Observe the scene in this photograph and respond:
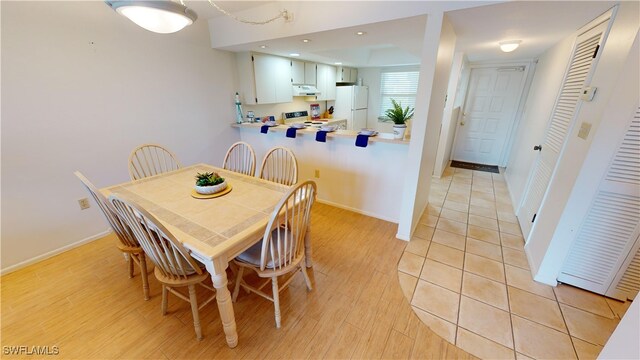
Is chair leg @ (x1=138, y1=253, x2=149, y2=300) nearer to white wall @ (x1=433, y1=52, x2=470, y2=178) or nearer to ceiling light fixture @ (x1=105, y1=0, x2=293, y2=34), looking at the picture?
ceiling light fixture @ (x1=105, y1=0, x2=293, y2=34)

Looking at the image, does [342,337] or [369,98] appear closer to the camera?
[342,337]

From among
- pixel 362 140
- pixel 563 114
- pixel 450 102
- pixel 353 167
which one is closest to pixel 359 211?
pixel 353 167

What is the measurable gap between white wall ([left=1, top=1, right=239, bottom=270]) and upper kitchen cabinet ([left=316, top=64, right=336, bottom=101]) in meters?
2.43

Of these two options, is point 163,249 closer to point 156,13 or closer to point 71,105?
point 156,13

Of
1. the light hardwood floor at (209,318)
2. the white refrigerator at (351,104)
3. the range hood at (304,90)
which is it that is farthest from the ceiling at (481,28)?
the white refrigerator at (351,104)

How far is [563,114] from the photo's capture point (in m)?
2.09

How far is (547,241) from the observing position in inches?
72.1

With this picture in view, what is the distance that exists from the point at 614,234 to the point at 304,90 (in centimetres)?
417

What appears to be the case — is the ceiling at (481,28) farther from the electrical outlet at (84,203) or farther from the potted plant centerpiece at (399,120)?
the electrical outlet at (84,203)

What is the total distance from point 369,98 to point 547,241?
200 inches

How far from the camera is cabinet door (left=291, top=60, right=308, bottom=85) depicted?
411 cm

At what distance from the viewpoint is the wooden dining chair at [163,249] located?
3.70ft

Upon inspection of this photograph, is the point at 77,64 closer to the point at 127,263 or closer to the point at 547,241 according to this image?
the point at 127,263

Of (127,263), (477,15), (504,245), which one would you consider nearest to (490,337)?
(504,245)
